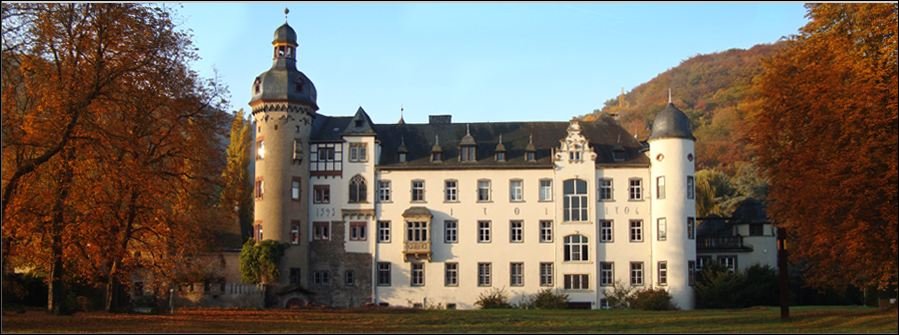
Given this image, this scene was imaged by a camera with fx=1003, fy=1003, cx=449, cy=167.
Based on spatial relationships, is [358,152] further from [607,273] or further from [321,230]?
[607,273]

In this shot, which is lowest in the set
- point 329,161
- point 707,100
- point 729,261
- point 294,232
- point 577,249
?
point 729,261

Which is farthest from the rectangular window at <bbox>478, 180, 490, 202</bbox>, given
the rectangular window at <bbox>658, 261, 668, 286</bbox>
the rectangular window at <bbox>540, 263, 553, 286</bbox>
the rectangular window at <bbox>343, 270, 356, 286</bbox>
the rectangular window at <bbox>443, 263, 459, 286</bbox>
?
the rectangular window at <bbox>658, 261, 668, 286</bbox>

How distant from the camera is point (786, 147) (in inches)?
1375

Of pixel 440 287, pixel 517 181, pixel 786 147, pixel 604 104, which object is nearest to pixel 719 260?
pixel 517 181

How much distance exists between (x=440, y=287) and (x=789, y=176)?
22898mm

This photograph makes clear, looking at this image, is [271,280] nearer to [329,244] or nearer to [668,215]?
[329,244]

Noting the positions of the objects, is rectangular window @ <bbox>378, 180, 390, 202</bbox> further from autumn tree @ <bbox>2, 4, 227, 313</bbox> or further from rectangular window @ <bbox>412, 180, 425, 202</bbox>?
autumn tree @ <bbox>2, 4, 227, 313</bbox>

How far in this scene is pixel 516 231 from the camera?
2064 inches

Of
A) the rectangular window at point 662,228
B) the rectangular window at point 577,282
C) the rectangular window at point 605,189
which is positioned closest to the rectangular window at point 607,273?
the rectangular window at point 577,282

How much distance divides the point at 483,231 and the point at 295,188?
1008 cm

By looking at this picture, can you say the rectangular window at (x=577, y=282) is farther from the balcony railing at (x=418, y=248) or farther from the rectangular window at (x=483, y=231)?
the balcony railing at (x=418, y=248)

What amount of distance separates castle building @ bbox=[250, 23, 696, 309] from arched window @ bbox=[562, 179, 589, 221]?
5 centimetres

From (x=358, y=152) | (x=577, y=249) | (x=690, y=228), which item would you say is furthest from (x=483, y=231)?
(x=690, y=228)

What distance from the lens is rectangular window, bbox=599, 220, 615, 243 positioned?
52000 mm
